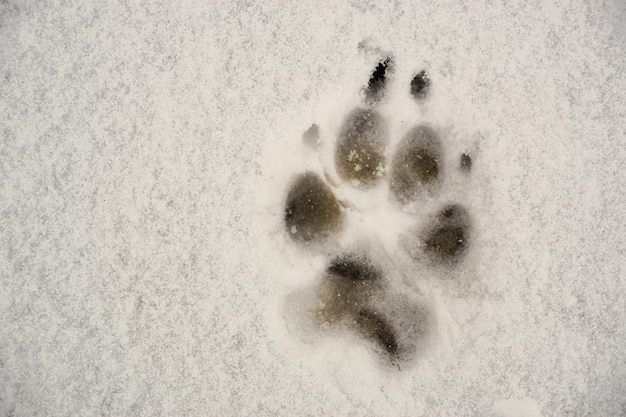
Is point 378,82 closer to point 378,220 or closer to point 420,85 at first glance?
point 420,85

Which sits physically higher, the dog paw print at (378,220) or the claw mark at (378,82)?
the claw mark at (378,82)

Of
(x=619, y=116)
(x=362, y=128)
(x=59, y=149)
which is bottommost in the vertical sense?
(x=59, y=149)

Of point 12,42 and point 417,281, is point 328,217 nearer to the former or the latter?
point 417,281

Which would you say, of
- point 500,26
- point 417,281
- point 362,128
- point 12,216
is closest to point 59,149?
point 12,216

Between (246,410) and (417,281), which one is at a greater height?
(417,281)

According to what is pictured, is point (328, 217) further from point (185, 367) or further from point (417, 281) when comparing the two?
point (185, 367)
